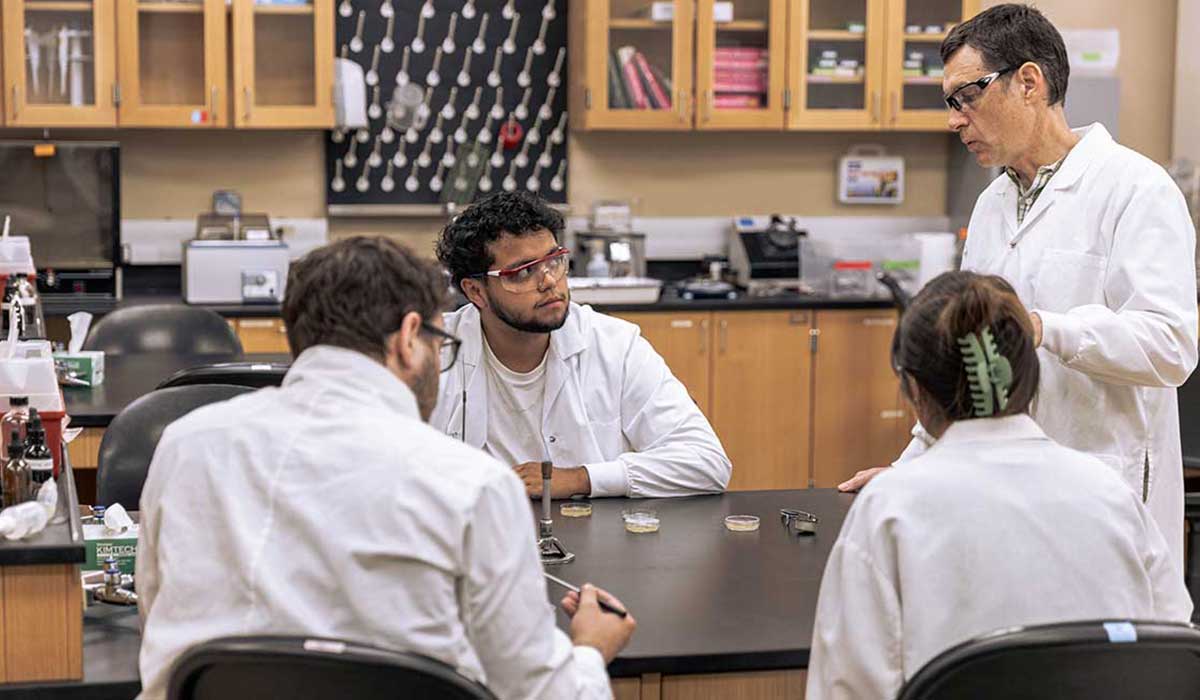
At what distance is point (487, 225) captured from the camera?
2.80 meters

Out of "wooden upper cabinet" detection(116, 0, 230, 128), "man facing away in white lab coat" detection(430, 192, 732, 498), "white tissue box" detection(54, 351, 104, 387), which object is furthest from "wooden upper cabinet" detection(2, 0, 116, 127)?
"man facing away in white lab coat" detection(430, 192, 732, 498)

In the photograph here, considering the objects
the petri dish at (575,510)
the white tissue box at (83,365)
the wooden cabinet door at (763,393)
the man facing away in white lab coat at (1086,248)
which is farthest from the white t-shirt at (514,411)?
the wooden cabinet door at (763,393)

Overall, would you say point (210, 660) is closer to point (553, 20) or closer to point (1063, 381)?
point (1063, 381)

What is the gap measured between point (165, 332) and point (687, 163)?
2.42 m

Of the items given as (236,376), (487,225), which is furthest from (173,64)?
(487,225)

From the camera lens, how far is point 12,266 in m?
3.57

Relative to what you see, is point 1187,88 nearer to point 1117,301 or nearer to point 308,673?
point 1117,301

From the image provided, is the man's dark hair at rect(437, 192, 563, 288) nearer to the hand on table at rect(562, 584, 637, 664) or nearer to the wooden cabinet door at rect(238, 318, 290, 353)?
the hand on table at rect(562, 584, 637, 664)

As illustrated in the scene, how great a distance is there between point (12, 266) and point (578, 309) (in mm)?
1492

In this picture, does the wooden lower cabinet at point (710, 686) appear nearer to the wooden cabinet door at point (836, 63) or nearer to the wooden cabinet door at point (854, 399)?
Result: the wooden cabinet door at point (854, 399)

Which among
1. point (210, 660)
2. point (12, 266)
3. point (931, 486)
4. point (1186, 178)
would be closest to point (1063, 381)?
point (931, 486)

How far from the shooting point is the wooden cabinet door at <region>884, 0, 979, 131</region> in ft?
19.1

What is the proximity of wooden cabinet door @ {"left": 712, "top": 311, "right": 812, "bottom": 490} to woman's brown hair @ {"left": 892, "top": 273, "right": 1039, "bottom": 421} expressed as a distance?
381 centimetres

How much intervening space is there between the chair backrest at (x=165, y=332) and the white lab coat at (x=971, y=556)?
311 centimetres
